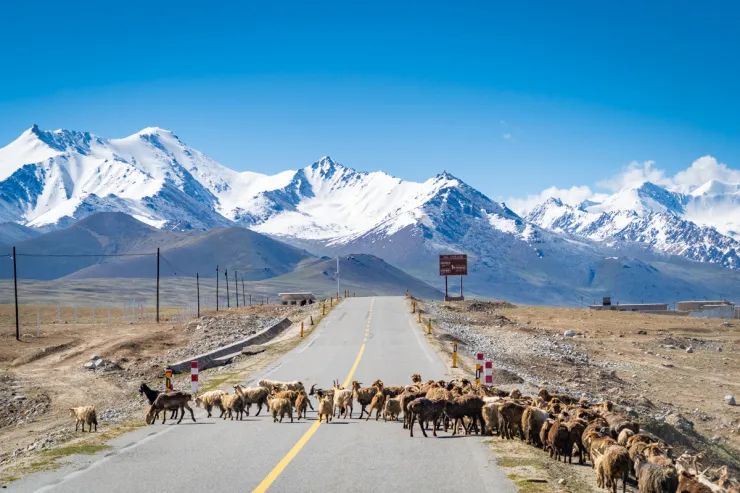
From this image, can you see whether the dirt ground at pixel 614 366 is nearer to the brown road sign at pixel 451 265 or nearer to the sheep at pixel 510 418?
the sheep at pixel 510 418

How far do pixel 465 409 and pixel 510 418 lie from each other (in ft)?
3.86

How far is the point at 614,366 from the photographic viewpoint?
49906mm

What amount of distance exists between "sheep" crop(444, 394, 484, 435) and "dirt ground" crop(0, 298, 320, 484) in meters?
7.79

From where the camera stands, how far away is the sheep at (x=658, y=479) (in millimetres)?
11914

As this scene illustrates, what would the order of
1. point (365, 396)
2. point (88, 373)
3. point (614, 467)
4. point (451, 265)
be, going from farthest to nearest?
1. point (451, 265)
2. point (88, 373)
3. point (365, 396)
4. point (614, 467)

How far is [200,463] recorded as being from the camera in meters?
14.3

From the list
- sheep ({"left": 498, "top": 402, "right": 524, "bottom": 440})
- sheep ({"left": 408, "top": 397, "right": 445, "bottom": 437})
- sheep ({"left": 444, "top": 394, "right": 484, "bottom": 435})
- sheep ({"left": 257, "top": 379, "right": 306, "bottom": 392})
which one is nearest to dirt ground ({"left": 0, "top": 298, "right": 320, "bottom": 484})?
sheep ({"left": 257, "top": 379, "right": 306, "bottom": 392})

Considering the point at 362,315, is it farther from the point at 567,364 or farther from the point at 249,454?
the point at 249,454

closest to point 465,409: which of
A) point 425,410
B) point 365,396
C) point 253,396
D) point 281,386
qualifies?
point 425,410

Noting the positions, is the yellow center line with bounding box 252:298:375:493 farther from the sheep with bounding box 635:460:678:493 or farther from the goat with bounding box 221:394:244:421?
the sheep with bounding box 635:460:678:493

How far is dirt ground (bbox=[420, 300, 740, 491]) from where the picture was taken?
23406 mm

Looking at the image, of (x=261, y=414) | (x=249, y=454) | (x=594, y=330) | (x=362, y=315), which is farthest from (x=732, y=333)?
(x=249, y=454)

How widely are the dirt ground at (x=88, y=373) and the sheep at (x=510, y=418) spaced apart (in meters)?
8.79

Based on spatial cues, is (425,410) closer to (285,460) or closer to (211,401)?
(285,460)
